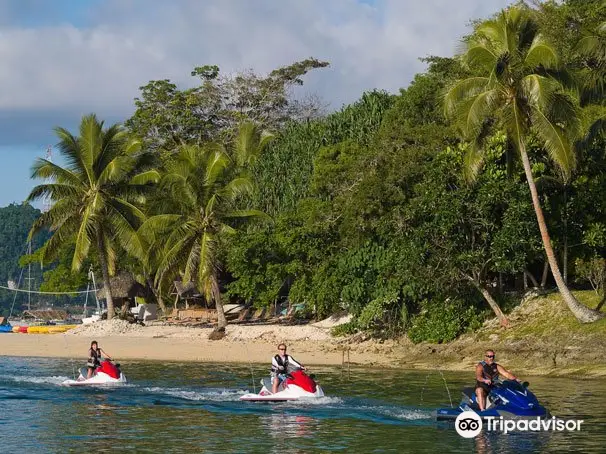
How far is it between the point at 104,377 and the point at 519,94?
16464 mm

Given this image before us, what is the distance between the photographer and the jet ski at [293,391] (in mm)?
26812

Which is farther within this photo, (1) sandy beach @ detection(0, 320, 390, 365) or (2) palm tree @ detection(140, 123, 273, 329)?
(2) palm tree @ detection(140, 123, 273, 329)

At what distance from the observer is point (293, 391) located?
26906 mm

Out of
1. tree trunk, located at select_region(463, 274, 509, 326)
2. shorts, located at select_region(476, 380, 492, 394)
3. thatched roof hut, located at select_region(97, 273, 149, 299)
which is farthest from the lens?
thatched roof hut, located at select_region(97, 273, 149, 299)

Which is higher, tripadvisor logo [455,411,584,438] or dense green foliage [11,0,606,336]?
dense green foliage [11,0,606,336]

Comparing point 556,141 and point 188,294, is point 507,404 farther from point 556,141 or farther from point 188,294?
point 188,294

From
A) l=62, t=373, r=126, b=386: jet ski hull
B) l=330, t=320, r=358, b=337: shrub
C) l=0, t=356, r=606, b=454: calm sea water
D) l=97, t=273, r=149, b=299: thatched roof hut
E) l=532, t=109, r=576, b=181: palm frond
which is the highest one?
l=532, t=109, r=576, b=181: palm frond

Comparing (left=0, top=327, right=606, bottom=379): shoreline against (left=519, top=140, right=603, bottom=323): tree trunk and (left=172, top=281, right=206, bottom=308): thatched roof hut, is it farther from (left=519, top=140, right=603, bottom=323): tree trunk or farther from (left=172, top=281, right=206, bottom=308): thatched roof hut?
(left=172, top=281, right=206, bottom=308): thatched roof hut

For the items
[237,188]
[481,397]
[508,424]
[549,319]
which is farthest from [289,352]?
[508,424]

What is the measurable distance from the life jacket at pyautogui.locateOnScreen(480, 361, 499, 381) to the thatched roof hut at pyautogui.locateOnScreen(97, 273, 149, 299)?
150ft

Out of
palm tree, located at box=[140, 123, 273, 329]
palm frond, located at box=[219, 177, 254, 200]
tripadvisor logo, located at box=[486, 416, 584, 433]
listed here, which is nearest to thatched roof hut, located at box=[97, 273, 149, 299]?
palm tree, located at box=[140, 123, 273, 329]

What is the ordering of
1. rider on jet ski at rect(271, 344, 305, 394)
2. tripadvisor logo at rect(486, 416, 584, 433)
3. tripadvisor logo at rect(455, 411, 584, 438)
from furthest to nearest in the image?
rider on jet ski at rect(271, 344, 305, 394)
tripadvisor logo at rect(486, 416, 584, 433)
tripadvisor logo at rect(455, 411, 584, 438)

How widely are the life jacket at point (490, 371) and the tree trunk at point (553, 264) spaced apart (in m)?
12.8

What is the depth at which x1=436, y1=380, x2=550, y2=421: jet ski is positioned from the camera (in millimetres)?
21609
